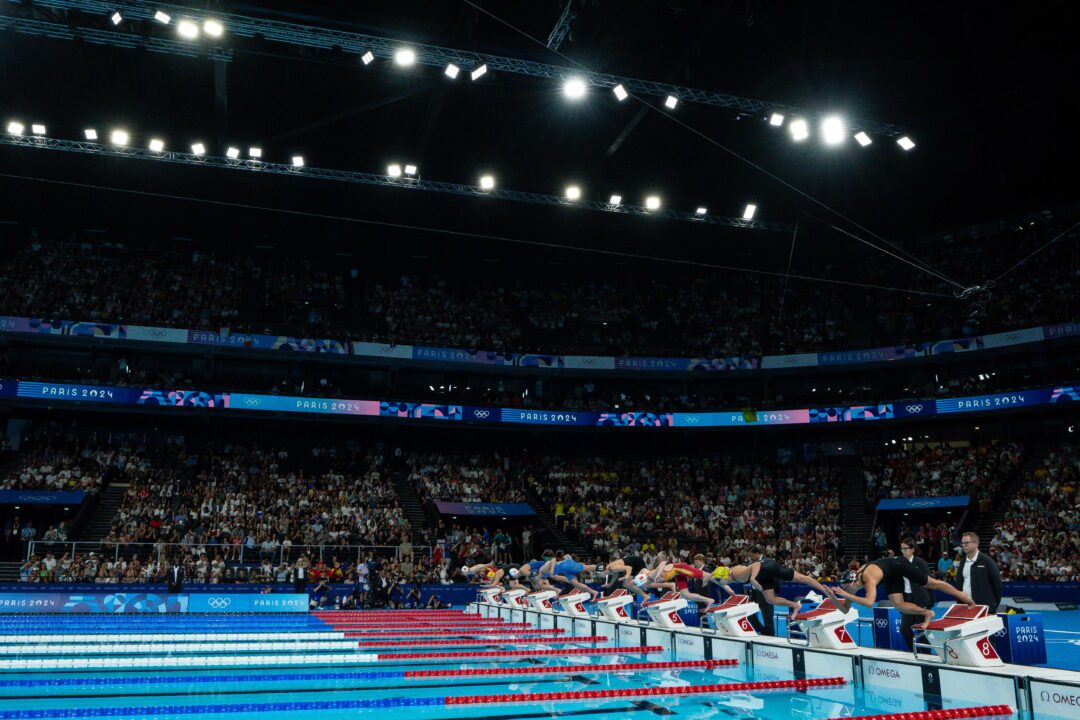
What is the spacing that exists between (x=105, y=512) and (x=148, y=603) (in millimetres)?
8824

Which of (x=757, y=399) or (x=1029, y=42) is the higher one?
(x=1029, y=42)

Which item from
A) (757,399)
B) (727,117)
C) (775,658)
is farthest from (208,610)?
(757,399)

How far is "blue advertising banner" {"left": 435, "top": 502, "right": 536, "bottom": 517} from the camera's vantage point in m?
31.4

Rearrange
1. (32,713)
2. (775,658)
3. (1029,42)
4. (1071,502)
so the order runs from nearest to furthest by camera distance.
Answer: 1. (32,713)
2. (775,658)
3. (1029,42)
4. (1071,502)

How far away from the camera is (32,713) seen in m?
7.09

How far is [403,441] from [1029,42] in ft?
89.3

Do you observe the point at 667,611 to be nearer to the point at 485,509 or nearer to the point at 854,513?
the point at 485,509

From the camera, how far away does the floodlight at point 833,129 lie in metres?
22.0

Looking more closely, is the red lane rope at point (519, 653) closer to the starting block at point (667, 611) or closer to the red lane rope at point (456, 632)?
the starting block at point (667, 611)

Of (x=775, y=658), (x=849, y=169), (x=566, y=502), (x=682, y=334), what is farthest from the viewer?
(x=682, y=334)

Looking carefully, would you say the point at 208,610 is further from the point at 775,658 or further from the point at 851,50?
the point at 851,50

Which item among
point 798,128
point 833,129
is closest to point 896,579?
point 798,128

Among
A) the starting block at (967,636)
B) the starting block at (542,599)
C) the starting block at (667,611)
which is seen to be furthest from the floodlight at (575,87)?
the starting block at (967,636)

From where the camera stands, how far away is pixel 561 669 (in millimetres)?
10398
